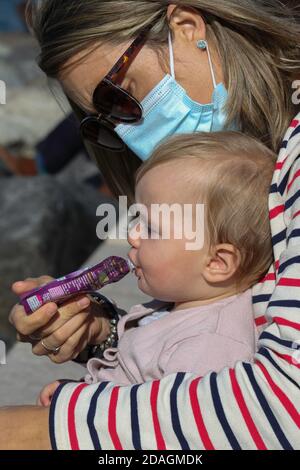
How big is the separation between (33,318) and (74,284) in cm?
14

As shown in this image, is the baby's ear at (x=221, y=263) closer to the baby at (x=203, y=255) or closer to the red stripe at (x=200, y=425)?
the baby at (x=203, y=255)

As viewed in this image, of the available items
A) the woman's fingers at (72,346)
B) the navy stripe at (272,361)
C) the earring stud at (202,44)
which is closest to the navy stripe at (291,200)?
the navy stripe at (272,361)

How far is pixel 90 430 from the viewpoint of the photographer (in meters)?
1.92

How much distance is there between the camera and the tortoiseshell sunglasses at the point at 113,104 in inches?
102

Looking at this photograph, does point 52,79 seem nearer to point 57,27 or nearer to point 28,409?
point 57,27

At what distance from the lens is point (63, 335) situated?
2.51 meters

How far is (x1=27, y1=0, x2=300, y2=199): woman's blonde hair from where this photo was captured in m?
2.52

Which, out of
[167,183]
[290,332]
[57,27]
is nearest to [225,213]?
[167,183]

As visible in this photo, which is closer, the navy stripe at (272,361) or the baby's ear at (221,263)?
the navy stripe at (272,361)

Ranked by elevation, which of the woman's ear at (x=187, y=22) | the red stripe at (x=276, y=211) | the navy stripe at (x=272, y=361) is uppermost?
the woman's ear at (x=187, y=22)

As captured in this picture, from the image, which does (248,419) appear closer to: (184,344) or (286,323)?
(286,323)

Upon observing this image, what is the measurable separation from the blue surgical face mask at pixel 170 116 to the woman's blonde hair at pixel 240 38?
0.17ft

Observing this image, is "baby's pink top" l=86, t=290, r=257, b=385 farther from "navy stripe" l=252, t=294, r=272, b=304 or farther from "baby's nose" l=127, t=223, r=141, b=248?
"baby's nose" l=127, t=223, r=141, b=248

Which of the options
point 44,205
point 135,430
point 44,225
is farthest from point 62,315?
point 44,205
